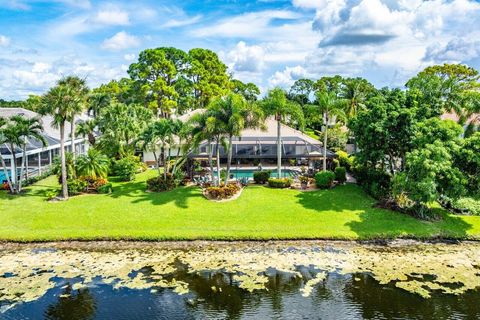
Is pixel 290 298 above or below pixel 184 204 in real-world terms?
below

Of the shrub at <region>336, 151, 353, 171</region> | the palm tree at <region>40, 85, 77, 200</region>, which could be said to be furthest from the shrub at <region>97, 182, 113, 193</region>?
the shrub at <region>336, 151, 353, 171</region>

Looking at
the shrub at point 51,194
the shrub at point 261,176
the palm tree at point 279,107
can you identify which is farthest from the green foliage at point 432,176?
the shrub at point 51,194

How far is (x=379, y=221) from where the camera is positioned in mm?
25703

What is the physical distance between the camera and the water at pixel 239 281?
52.3 feet

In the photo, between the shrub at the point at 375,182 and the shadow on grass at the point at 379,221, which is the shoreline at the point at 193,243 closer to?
the shadow on grass at the point at 379,221

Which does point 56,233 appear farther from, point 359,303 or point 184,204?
point 359,303

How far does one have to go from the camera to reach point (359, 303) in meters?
16.6

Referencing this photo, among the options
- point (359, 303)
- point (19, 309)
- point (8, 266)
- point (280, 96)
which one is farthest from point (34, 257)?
point (280, 96)

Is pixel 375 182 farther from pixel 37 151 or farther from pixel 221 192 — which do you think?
pixel 37 151

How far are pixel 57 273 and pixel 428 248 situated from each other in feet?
67.1

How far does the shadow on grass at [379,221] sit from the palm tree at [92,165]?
55.5 feet

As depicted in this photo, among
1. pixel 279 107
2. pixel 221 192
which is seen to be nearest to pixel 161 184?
pixel 221 192

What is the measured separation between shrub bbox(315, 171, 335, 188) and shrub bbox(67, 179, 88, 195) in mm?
18926

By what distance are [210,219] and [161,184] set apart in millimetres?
7737
